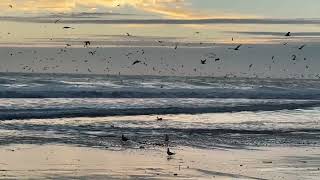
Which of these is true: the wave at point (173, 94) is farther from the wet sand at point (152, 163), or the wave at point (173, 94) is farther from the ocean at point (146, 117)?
the wet sand at point (152, 163)

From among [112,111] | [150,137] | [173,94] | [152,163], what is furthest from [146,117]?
[173,94]

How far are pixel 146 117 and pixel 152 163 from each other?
42.8 ft

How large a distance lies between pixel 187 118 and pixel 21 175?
625 inches

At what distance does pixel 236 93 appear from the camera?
162ft

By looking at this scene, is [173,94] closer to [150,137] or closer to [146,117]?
[146,117]

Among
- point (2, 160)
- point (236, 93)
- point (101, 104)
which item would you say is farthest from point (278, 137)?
point (236, 93)

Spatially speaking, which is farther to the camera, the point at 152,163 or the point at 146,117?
the point at 146,117

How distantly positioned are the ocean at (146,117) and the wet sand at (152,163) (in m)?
1.42

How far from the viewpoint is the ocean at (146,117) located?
21.8 m

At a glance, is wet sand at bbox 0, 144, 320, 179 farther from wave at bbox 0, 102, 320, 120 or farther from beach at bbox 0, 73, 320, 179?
wave at bbox 0, 102, 320, 120

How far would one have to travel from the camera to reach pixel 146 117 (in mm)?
29953

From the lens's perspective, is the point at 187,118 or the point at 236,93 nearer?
the point at 187,118

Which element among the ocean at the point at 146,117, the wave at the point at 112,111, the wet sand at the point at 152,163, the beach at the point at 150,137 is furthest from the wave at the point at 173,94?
the wet sand at the point at 152,163

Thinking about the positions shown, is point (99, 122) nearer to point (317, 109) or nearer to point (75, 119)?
point (75, 119)
